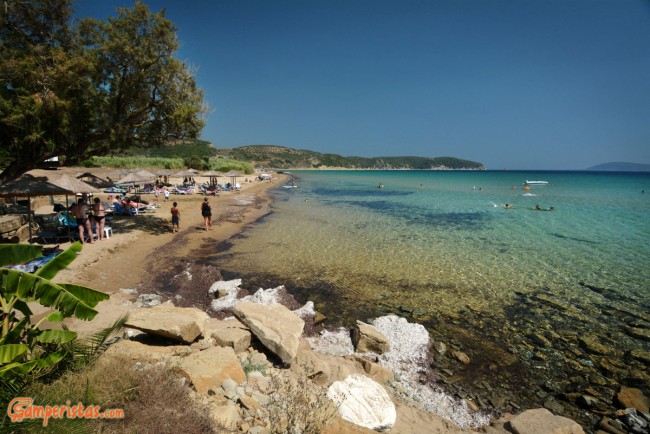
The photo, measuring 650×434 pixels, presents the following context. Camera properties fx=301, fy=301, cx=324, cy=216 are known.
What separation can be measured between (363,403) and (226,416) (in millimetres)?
2039

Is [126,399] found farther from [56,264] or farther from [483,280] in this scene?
[483,280]

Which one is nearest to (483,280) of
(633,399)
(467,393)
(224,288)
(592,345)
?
(592,345)

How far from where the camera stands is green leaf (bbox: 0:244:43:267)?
134 inches

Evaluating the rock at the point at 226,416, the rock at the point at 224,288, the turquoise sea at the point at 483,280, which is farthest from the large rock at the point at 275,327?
the rock at the point at 224,288

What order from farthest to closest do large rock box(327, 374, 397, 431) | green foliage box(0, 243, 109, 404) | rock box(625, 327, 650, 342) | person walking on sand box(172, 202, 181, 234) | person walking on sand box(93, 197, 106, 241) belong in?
person walking on sand box(172, 202, 181, 234) → person walking on sand box(93, 197, 106, 241) → rock box(625, 327, 650, 342) → large rock box(327, 374, 397, 431) → green foliage box(0, 243, 109, 404)

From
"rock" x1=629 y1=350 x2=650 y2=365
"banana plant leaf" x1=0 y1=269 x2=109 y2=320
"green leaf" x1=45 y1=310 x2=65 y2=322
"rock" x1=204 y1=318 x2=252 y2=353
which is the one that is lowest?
"rock" x1=629 y1=350 x2=650 y2=365

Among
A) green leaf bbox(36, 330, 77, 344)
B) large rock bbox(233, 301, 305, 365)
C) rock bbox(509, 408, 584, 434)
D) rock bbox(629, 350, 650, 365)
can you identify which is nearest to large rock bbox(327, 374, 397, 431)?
large rock bbox(233, 301, 305, 365)

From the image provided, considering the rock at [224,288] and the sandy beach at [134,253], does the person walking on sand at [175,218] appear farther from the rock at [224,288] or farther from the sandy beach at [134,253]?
the rock at [224,288]

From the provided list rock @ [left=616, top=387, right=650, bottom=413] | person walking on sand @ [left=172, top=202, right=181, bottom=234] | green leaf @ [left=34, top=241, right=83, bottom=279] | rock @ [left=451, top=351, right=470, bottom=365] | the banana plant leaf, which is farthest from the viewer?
person walking on sand @ [left=172, top=202, right=181, bottom=234]

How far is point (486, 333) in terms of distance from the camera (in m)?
7.63

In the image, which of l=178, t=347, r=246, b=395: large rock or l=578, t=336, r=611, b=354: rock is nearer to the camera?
l=178, t=347, r=246, b=395: large rock

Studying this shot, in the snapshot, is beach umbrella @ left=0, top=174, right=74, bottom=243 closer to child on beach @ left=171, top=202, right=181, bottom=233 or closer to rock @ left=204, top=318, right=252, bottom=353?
child on beach @ left=171, top=202, right=181, bottom=233

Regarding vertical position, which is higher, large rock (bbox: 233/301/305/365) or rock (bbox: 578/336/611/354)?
large rock (bbox: 233/301/305/365)

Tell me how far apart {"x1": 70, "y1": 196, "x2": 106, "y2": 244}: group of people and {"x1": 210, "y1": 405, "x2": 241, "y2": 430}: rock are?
11.9m
